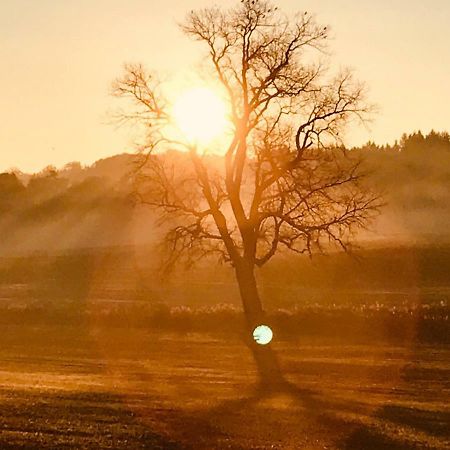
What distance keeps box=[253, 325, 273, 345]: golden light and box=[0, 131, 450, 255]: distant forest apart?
2364 inches

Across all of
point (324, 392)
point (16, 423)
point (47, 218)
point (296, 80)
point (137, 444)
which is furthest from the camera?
point (47, 218)

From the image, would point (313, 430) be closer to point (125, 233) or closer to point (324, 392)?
point (324, 392)

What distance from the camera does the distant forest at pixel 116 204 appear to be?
342ft

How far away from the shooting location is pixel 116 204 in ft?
359

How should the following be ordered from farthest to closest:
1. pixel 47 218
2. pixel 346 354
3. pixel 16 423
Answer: pixel 47 218, pixel 346 354, pixel 16 423

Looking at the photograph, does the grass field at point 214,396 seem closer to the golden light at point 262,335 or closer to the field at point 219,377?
the field at point 219,377

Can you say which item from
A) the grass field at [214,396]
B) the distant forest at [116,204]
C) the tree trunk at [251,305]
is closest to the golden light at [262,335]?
the tree trunk at [251,305]

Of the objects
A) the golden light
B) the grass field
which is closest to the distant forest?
the golden light

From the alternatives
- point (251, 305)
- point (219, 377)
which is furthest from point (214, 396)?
point (251, 305)

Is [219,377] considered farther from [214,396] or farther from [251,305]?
[251,305]

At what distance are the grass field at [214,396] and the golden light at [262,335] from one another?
782 mm

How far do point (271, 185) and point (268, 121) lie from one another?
7.86 feet

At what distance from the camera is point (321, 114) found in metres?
34.8

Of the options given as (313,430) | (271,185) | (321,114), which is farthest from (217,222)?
(313,430)
